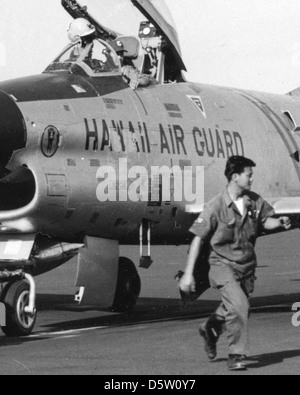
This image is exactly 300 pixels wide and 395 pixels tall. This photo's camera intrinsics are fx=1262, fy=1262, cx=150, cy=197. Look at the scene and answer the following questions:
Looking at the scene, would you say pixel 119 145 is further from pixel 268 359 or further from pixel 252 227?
pixel 268 359

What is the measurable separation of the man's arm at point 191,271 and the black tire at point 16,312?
3.65 m

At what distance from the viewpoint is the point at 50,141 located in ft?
47.7

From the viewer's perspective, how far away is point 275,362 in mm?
11516

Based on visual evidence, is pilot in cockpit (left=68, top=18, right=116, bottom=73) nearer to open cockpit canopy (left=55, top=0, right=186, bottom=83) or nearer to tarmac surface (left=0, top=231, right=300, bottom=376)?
open cockpit canopy (left=55, top=0, right=186, bottom=83)

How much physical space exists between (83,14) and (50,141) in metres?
2.79

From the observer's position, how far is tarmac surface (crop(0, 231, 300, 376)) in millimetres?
11328

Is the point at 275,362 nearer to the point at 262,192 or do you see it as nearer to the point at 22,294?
the point at 22,294

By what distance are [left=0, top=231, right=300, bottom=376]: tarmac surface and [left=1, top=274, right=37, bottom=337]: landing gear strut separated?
0.16 m

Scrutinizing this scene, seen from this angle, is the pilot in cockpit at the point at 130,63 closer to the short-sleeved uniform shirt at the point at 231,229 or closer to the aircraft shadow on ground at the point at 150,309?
the aircraft shadow on ground at the point at 150,309

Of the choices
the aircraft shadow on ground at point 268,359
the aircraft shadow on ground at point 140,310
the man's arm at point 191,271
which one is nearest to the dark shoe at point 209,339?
the aircraft shadow on ground at point 268,359

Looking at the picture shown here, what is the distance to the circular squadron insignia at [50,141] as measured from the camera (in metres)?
14.5

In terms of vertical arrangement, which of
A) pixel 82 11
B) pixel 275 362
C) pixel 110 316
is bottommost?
pixel 110 316

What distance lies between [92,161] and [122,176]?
53 cm

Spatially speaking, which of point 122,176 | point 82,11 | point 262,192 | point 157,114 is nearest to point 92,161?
point 122,176
